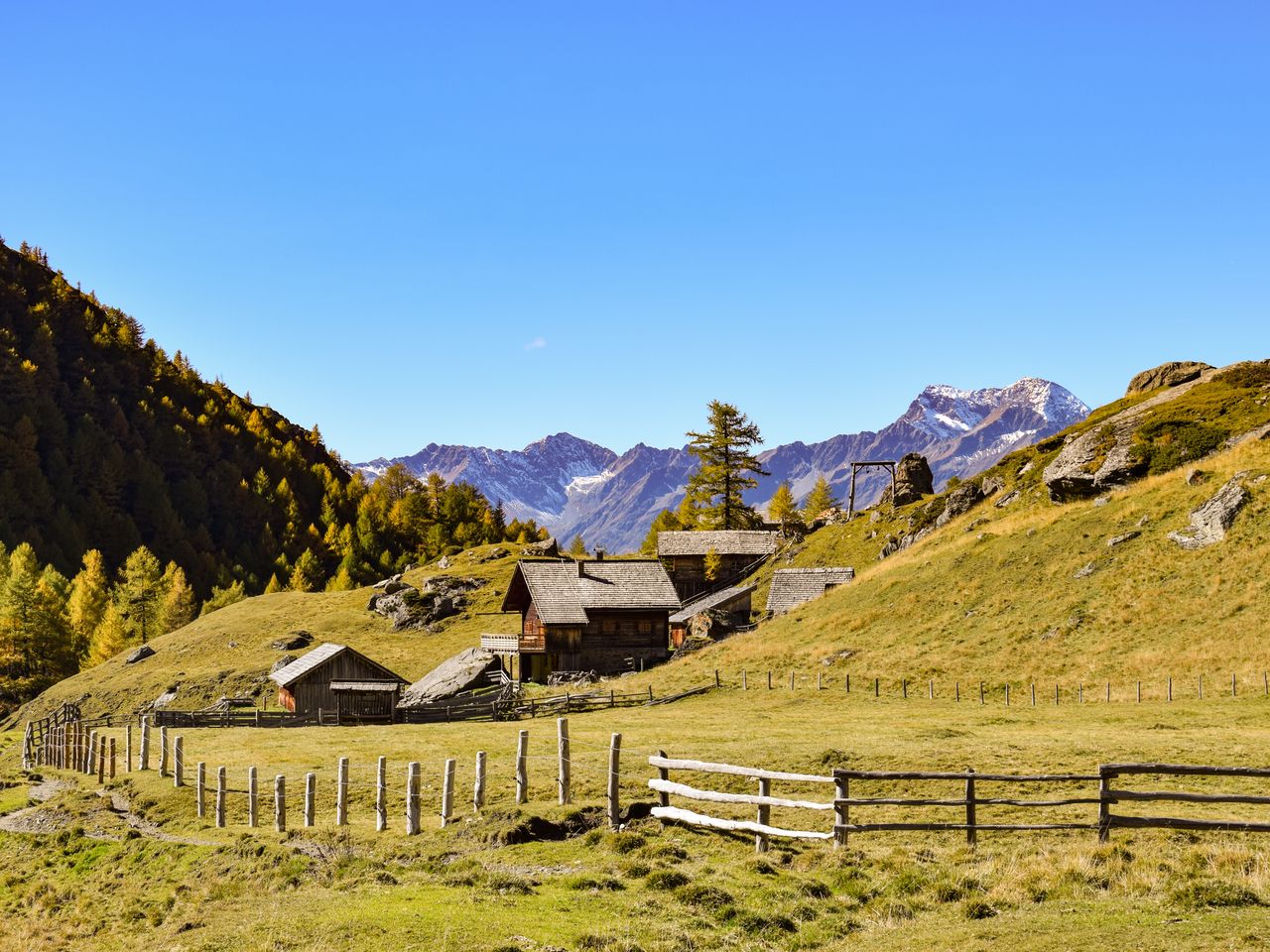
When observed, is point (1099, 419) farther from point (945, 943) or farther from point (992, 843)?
point (945, 943)

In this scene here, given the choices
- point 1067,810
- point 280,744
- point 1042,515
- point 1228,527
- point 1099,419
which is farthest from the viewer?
point 1099,419

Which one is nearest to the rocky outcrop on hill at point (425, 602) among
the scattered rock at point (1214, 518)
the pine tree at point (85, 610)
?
the pine tree at point (85, 610)

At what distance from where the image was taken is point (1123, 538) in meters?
60.5

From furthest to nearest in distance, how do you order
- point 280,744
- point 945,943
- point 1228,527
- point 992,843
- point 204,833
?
point 1228,527 → point 280,744 → point 204,833 → point 992,843 → point 945,943

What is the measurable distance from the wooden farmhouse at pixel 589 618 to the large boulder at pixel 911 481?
35738mm

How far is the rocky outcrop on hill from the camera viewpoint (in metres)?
101

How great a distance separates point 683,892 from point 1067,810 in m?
11.0

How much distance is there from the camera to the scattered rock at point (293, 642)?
92475 mm

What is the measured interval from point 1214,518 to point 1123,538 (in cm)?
526

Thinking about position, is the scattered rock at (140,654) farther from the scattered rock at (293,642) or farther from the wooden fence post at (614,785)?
the wooden fence post at (614,785)

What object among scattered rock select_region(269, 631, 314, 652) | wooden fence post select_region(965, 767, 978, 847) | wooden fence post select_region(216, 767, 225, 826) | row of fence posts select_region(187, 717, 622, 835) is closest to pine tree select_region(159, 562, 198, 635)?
scattered rock select_region(269, 631, 314, 652)

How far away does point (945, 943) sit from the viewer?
45.8 feet

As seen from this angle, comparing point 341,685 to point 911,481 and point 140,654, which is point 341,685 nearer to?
point 140,654

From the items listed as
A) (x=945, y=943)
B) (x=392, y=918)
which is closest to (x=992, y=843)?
(x=945, y=943)
